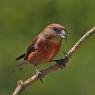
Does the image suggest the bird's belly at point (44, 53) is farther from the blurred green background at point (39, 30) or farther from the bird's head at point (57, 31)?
the blurred green background at point (39, 30)

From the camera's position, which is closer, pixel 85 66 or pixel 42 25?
pixel 85 66

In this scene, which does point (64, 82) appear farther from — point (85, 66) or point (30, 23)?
point (30, 23)

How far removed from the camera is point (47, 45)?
6.39 meters

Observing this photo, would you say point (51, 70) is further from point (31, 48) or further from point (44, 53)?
point (31, 48)

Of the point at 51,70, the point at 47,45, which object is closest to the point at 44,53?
the point at 47,45

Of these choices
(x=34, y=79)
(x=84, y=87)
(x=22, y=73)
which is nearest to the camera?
(x=34, y=79)

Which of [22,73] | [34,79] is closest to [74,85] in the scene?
[22,73]

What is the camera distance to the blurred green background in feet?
41.9

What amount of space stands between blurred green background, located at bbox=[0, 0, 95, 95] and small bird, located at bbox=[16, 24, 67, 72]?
15.5 ft

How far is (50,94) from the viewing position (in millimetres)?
13195

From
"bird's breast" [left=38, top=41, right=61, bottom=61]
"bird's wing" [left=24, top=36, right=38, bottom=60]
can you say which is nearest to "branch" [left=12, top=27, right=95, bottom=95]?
"bird's breast" [left=38, top=41, right=61, bottom=61]

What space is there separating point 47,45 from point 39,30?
7.88 m

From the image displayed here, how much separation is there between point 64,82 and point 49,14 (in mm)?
2995

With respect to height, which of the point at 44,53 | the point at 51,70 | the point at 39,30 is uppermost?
the point at 51,70
